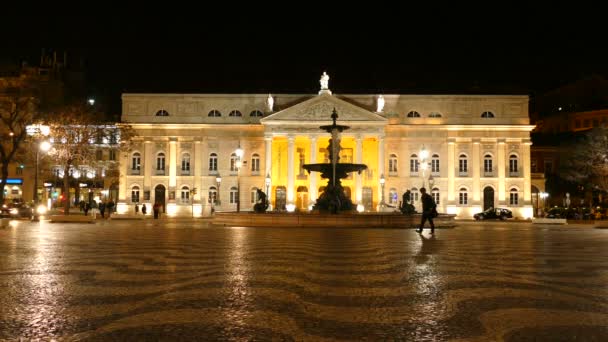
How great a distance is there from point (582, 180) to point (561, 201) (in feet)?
36.3

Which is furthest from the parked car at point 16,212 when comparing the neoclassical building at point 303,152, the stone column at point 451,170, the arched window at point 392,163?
the stone column at point 451,170

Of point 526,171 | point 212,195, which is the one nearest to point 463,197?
point 526,171

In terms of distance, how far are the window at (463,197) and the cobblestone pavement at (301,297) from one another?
52.5 meters

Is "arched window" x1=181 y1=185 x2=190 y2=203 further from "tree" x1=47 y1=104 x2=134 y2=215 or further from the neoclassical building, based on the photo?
"tree" x1=47 y1=104 x2=134 y2=215

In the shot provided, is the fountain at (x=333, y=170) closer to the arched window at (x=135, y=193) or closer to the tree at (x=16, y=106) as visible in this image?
the tree at (x=16, y=106)

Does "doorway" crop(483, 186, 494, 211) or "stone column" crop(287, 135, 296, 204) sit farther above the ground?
"stone column" crop(287, 135, 296, 204)

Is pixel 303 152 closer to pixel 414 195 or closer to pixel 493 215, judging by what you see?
pixel 414 195

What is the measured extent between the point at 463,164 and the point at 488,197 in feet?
15.0

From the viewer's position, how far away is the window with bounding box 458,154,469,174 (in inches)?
2547

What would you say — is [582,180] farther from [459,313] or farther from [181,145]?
[459,313]

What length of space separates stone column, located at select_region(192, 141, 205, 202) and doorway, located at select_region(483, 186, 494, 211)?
31387 millimetres

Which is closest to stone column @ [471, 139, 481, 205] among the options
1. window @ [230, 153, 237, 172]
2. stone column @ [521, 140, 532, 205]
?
stone column @ [521, 140, 532, 205]

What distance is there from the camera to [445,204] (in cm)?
6419

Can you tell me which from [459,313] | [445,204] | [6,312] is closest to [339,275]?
[459,313]
